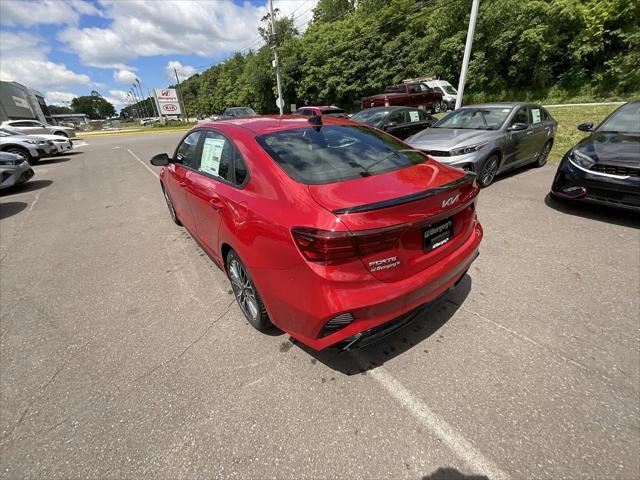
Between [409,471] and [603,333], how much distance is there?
1958mm

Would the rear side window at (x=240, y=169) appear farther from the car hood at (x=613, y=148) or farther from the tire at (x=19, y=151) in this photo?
the tire at (x=19, y=151)

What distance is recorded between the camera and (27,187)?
8570mm

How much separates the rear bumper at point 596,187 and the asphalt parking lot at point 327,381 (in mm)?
534

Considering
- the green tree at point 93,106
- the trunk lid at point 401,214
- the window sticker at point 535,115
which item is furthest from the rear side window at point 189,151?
the green tree at point 93,106

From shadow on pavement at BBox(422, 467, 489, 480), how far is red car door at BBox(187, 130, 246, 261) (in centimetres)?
190

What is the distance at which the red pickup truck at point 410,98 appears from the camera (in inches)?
611

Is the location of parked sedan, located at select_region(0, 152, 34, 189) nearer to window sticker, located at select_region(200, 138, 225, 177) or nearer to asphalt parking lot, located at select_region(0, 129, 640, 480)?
asphalt parking lot, located at select_region(0, 129, 640, 480)

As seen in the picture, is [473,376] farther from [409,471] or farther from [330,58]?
[330,58]

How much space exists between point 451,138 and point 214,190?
481cm

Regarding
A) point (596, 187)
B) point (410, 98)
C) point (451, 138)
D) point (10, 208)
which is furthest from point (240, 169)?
point (410, 98)

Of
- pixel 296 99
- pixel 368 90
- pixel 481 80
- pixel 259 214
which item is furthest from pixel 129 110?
pixel 259 214

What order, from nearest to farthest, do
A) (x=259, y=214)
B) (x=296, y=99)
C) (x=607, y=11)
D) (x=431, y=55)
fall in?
1. (x=259, y=214)
2. (x=607, y=11)
3. (x=431, y=55)
4. (x=296, y=99)

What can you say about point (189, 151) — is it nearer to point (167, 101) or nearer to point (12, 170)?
point (12, 170)

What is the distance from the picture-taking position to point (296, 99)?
3791cm
